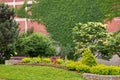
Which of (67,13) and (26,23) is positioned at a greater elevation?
(67,13)

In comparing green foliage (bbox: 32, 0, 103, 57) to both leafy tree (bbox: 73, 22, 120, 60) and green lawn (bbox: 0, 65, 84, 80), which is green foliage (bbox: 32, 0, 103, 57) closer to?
leafy tree (bbox: 73, 22, 120, 60)

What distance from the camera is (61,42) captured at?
27500mm

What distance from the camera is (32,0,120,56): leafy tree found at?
85.5 ft

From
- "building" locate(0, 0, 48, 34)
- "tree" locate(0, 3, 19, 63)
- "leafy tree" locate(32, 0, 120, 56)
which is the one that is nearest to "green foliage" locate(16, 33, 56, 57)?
"leafy tree" locate(32, 0, 120, 56)

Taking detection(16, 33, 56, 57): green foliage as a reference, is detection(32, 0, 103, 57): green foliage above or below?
above

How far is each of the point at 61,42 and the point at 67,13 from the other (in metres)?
2.32

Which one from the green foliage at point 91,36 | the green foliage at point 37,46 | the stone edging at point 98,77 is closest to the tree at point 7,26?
the stone edging at point 98,77

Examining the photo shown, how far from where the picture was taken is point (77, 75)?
14.1 metres

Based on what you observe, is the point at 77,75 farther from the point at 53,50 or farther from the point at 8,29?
the point at 53,50

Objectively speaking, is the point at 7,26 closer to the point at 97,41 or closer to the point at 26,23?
the point at 97,41

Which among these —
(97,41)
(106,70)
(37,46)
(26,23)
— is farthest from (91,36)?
(26,23)

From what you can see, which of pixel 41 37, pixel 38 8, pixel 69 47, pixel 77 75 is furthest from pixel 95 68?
pixel 38 8

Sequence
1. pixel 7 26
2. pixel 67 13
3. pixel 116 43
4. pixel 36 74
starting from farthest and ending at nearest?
pixel 67 13, pixel 116 43, pixel 7 26, pixel 36 74

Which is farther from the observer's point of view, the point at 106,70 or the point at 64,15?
the point at 64,15
